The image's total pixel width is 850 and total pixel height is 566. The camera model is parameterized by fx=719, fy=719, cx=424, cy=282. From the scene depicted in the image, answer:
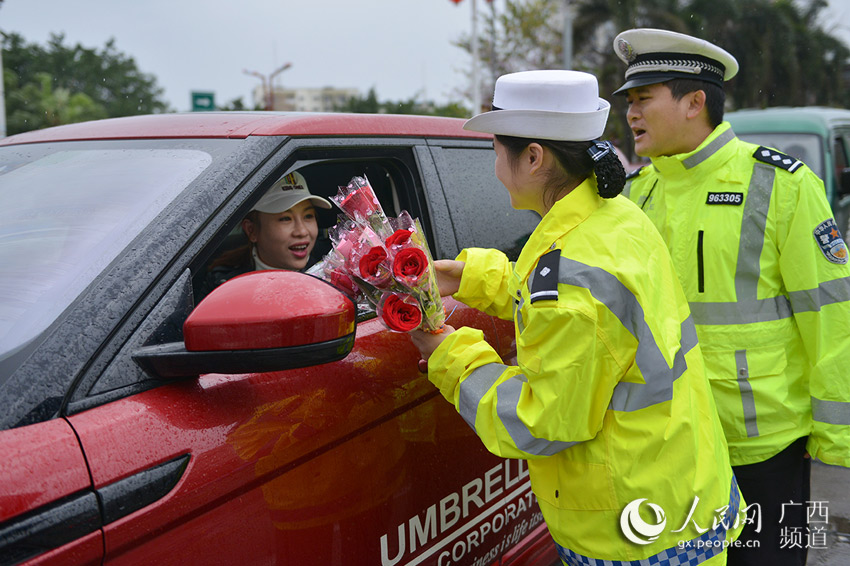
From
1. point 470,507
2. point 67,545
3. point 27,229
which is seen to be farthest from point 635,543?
point 27,229

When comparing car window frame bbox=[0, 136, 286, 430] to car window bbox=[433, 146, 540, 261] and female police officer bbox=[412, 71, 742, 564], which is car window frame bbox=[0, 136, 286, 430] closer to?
female police officer bbox=[412, 71, 742, 564]

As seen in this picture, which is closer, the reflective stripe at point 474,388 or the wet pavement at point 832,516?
the reflective stripe at point 474,388

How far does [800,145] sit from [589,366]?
7.52 m

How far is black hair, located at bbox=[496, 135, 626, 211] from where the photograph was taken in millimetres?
1618

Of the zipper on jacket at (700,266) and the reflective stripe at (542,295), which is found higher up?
the reflective stripe at (542,295)

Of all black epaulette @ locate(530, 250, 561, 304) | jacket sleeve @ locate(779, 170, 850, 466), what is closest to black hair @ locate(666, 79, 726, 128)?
jacket sleeve @ locate(779, 170, 850, 466)

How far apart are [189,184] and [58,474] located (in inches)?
28.4

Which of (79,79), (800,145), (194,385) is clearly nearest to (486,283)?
(194,385)

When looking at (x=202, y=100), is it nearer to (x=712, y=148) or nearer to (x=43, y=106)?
(x=712, y=148)

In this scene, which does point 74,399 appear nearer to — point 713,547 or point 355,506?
point 355,506

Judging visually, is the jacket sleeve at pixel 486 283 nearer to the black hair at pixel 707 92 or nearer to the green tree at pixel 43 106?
the black hair at pixel 707 92

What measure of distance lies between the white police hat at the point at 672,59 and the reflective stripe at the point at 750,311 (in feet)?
2.43

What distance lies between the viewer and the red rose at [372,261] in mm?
1646

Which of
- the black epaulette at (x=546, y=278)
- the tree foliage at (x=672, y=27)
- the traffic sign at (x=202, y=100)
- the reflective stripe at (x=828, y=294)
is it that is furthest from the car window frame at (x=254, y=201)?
the tree foliage at (x=672, y=27)
